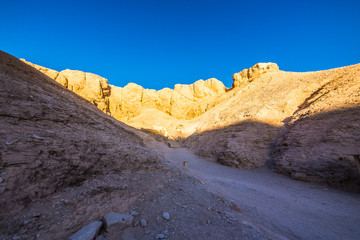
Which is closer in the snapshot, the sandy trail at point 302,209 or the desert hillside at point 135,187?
the desert hillside at point 135,187

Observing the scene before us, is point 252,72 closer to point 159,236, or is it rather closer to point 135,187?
point 135,187

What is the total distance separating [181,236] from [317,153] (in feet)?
33.1

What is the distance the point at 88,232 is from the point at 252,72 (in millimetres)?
42037

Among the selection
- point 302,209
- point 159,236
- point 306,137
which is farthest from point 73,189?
point 306,137

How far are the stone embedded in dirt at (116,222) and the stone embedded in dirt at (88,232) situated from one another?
14 centimetres

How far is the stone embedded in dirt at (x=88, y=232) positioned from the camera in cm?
204

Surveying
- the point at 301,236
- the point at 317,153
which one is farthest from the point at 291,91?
the point at 301,236

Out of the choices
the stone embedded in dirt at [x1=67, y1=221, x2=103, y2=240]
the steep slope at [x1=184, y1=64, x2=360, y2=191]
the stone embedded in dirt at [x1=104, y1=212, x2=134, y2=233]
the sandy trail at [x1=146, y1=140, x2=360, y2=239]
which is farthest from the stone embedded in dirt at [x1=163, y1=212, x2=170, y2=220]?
the steep slope at [x1=184, y1=64, x2=360, y2=191]

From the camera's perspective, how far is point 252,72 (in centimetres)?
3534

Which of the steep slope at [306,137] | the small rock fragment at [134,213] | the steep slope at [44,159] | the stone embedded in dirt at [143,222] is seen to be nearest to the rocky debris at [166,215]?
the stone embedded in dirt at [143,222]

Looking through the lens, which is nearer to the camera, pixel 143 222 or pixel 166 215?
pixel 143 222

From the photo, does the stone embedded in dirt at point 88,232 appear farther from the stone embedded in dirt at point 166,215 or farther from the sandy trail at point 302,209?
the sandy trail at point 302,209

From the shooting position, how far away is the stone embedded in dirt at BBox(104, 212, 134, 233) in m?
2.33

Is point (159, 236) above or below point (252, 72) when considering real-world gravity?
below
